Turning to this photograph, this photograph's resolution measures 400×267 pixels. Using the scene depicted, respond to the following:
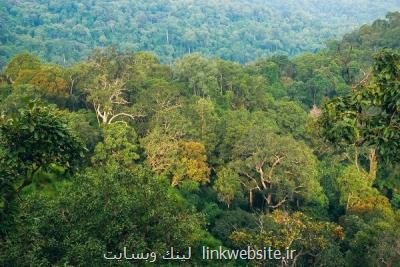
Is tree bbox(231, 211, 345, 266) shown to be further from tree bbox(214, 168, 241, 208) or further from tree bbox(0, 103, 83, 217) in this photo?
tree bbox(0, 103, 83, 217)

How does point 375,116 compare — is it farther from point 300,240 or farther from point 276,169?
point 276,169

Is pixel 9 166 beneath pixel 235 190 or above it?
above

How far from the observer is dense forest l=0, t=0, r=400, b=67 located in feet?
266

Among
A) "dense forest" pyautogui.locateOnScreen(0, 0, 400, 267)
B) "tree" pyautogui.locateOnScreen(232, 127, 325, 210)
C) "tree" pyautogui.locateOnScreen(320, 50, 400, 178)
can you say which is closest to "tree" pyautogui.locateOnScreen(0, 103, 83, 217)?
"dense forest" pyautogui.locateOnScreen(0, 0, 400, 267)

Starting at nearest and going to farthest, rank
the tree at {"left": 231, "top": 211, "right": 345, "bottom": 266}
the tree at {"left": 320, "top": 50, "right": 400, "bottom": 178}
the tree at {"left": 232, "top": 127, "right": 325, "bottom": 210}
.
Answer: the tree at {"left": 320, "top": 50, "right": 400, "bottom": 178} → the tree at {"left": 231, "top": 211, "right": 345, "bottom": 266} → the tree at {"left": 232, "top": 127, "right": 325, "bottom": 210}

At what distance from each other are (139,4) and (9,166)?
123792 mm

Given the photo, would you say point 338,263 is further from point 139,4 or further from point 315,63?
point 139,4

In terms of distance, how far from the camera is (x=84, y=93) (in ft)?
85.8

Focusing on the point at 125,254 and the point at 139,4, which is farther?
the point at 139,4

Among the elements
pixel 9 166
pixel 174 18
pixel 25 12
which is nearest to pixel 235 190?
pixel 9 166

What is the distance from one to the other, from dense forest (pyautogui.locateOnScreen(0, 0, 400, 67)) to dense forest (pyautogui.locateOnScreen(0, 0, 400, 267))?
3983cm

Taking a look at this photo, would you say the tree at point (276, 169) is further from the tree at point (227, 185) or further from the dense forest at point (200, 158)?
the tree at point (227, 185)

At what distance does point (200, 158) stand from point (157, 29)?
85.6m

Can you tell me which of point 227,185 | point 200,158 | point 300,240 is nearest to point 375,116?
point 300,240
